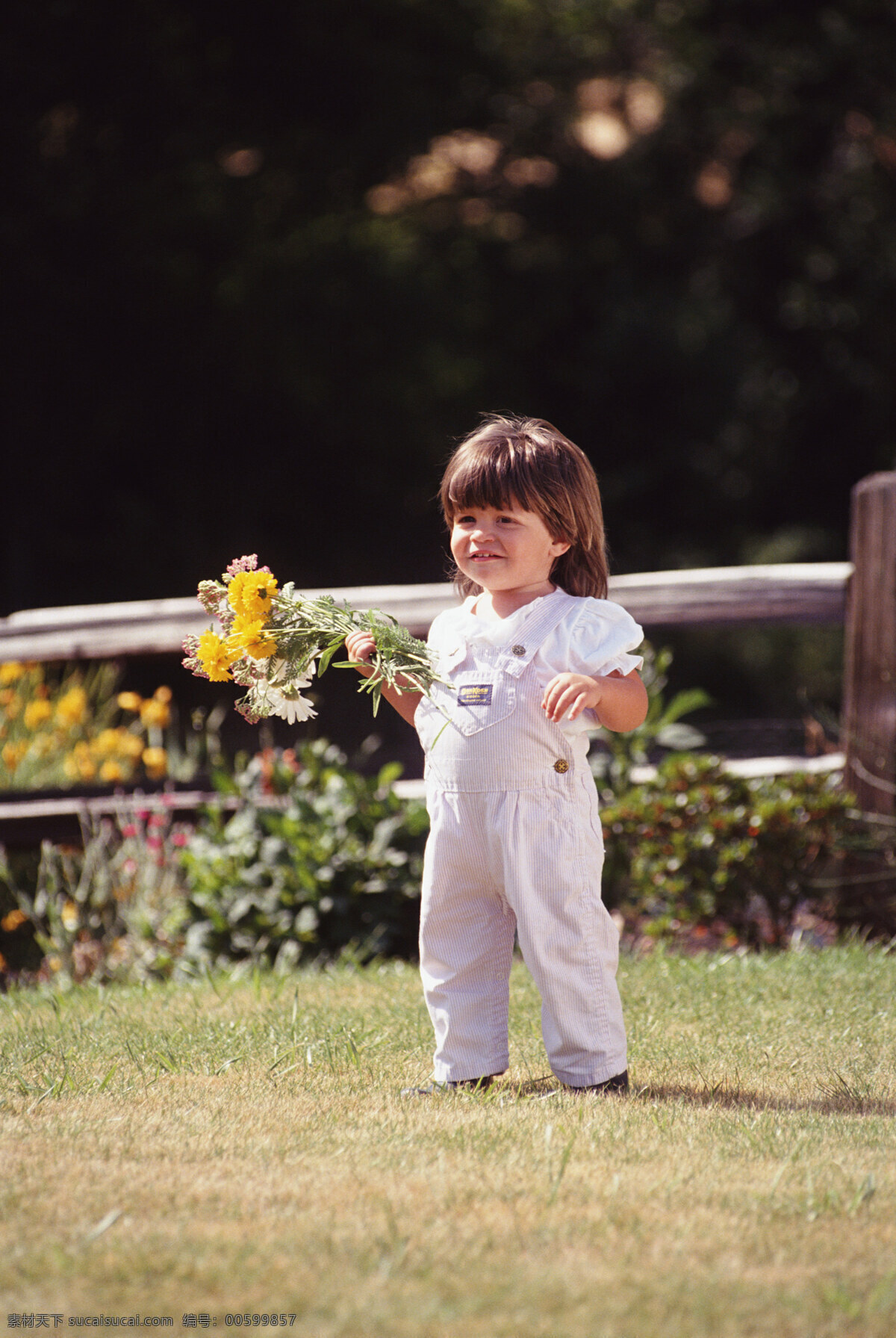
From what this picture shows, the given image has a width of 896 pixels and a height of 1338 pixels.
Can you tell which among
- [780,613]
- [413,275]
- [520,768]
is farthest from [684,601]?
[413,275]

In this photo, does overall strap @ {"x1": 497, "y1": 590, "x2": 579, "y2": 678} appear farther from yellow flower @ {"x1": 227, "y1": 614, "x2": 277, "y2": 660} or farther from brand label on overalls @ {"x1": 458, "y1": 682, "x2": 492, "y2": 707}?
yellow flower @ {"x1": 227, "y1": 614, "x2": 277, "y2": 660}

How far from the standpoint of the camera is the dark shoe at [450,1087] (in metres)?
2.90

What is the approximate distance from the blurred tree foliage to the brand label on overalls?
32.9 ft

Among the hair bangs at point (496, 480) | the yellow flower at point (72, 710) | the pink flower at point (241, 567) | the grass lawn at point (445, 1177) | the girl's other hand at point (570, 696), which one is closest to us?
the grass lawn at point (445, 1177)

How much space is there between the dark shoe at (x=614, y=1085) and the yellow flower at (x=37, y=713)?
3912 millimetres

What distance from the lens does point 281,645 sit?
10.1ft

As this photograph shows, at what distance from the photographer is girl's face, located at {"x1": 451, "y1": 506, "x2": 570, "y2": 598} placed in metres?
3.00

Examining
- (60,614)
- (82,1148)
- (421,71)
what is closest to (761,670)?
(421,71)

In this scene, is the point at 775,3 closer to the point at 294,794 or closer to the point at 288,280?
the point at 288,280

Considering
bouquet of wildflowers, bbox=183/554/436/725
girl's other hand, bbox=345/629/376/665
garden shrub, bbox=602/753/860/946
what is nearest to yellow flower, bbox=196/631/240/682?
bouquet of wildflowers, bbox=183/554/436/725

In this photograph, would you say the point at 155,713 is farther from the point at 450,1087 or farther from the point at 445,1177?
the point at 445,1177

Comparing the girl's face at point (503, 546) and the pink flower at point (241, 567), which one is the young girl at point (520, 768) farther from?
the pink flower at point (241, 567)

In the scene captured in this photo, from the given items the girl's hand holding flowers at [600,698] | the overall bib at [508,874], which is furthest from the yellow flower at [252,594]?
the girl's hand holding flowers at [600,698]

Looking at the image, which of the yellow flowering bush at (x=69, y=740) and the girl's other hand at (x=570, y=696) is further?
the yellow flowering bush at (x=69, y=740)
